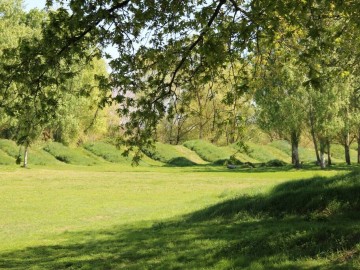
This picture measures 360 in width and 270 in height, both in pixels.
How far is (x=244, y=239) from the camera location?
11773 millimetres

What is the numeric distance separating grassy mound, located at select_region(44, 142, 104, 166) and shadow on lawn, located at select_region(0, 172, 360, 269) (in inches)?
1704

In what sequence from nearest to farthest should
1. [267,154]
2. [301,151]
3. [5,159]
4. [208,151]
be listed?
1. [5,159]
2. [208,151]
3. [267,154]
4. [301,151]

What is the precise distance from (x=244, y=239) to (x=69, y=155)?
51450 millimetres

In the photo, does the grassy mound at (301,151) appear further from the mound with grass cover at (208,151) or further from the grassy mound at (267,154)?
the mound with grass cover at (208,151)

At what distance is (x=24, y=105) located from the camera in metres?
10.7

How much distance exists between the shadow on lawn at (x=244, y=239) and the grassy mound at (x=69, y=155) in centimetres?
4329

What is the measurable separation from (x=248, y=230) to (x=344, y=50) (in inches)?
326

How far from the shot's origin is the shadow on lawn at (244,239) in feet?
32.1

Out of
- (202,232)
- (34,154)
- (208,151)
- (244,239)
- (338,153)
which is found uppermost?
(34,154)

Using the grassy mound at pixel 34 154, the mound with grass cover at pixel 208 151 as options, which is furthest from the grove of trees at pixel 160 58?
the mound with grass cover at pixel 208 151

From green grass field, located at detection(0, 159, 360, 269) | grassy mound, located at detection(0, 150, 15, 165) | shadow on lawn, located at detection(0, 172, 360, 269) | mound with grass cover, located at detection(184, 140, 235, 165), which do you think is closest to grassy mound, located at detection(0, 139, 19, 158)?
grassy mound, located at detection(0, 150, 15, 165)

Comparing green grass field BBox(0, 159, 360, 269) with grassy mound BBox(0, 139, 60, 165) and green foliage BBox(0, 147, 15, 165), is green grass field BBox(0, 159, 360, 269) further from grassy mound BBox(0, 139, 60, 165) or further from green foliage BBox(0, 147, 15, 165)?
grassy mound BBox(0, 139, 60, 165)

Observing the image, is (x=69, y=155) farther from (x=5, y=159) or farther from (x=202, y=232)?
(x=202, y=232)

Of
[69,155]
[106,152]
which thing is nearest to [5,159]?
[69,155]
